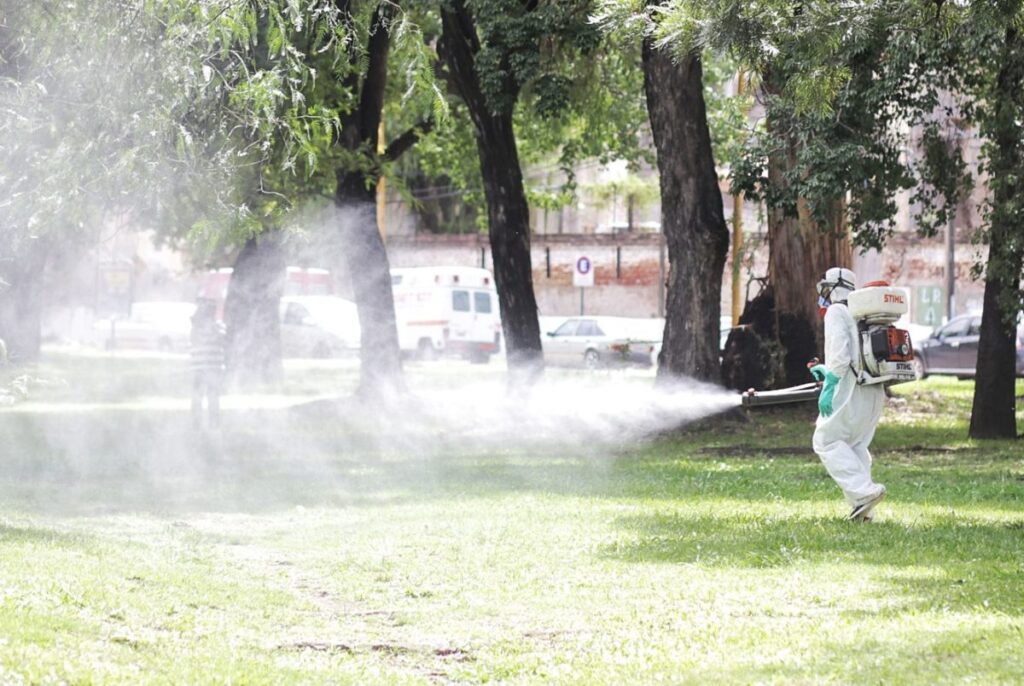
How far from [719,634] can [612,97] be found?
2129cm

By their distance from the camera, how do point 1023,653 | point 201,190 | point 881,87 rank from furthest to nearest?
point 881,87
point 201,190
point 1023,653

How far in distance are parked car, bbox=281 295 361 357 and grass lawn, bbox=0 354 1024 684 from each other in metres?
28.8

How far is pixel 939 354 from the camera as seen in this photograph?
120 feet

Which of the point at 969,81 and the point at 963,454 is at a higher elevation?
the point at 969,81

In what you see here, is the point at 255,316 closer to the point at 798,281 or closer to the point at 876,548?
the point at 798,281

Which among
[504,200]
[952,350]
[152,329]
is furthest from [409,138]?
[152,329]

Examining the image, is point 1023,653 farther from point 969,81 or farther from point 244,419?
point 244,419

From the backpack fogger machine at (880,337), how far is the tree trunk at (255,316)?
20.3 metres

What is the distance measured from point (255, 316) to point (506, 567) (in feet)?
81.4

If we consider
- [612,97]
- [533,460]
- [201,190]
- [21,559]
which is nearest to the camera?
[21,559]

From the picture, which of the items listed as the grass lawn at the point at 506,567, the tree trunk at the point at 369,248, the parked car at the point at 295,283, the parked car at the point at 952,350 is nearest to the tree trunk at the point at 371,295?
the tree trunk at the point at 369,248

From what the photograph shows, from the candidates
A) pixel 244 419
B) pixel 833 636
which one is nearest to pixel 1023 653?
pixel 833 636

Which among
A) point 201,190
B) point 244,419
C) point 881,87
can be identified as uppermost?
point 881,87

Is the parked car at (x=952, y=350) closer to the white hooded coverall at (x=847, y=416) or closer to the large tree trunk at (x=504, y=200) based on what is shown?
the large tree trunk at (x=504, y=200)
